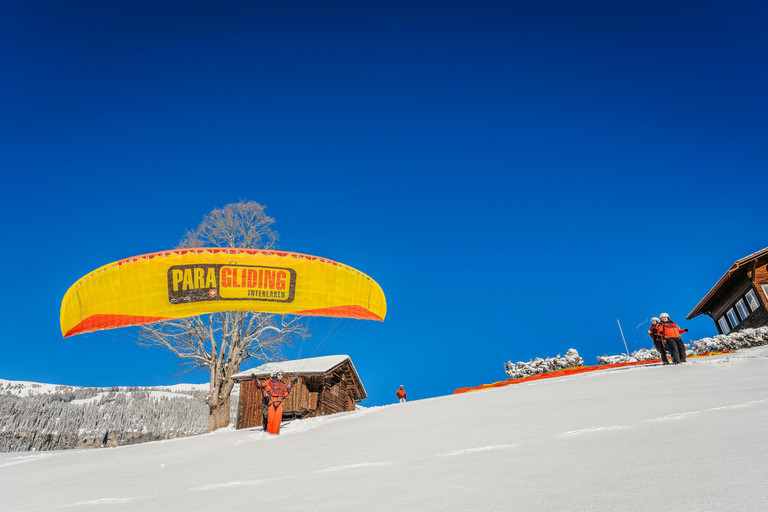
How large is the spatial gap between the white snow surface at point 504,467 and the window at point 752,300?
61.9ft

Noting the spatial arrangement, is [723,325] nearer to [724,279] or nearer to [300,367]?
[724,279]

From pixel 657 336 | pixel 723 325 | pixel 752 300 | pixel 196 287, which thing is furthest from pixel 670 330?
pixel 723 325

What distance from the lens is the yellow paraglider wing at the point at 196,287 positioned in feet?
36.5

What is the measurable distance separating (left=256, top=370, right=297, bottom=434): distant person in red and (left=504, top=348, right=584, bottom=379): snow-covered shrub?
21.0 metres

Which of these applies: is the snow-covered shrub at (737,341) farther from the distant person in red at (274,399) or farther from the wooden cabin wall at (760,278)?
the distant person in red at (274,399)

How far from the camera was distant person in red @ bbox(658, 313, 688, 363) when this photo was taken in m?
12.6

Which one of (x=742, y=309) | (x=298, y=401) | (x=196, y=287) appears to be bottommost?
(x=298, y=401)

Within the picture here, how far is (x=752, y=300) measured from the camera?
22.4m

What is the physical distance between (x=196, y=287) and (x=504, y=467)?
33.4ft

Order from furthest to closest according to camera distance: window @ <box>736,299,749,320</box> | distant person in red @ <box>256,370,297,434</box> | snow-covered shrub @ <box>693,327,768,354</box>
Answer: window @ <box>736,299,749,320</box>
snow-covered shrub @ <box>693,327,768,354</box>
distant person in red @ <box>256,370,297,434</box>

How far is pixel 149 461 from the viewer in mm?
7820

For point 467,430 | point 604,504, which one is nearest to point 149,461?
point 467,430

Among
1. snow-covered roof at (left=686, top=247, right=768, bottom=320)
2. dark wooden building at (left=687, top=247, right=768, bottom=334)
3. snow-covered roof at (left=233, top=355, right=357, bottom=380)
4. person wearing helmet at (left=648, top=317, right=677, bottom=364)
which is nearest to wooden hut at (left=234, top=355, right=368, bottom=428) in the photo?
snow-covered roof at (left=233, top=355, right=357, bottom=380)

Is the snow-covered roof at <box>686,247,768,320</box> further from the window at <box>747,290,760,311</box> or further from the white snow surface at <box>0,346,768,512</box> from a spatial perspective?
the white snow surface at <box>0,346,768,512</box>
